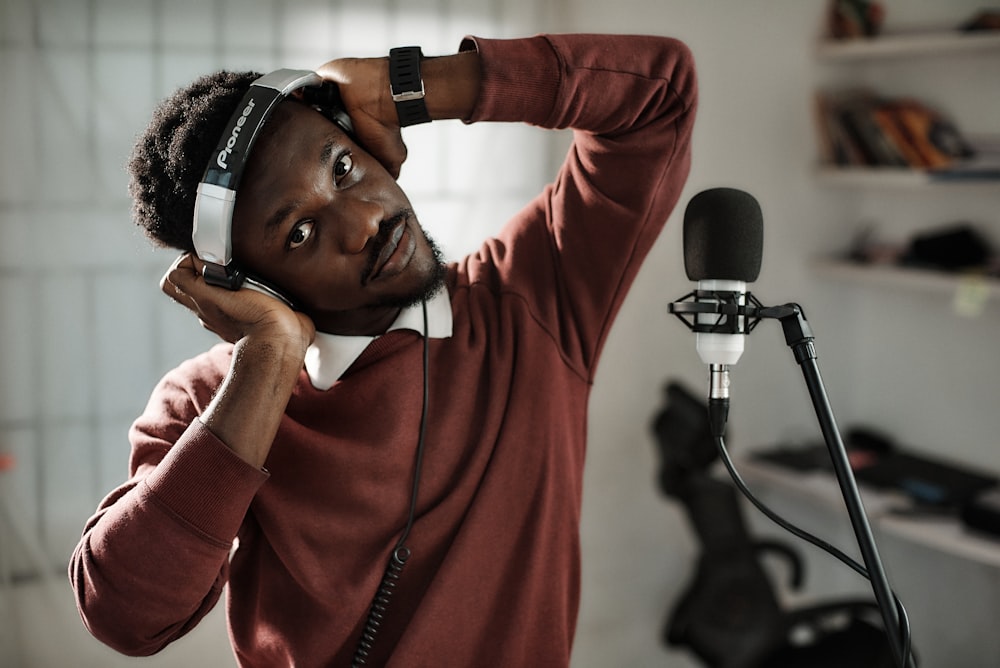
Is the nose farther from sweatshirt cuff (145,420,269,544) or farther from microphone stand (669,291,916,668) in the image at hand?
microphone stand (669,291,916,668)

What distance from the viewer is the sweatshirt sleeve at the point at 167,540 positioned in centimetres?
94

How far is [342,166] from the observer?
42.4 inches

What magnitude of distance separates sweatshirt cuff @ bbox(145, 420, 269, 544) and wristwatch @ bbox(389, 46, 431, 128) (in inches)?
17.1

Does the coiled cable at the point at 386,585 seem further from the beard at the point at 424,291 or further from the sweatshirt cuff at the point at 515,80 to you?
the sweatshirt cuff at the point at 515,80

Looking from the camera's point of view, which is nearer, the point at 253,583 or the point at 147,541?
the point at 147,541

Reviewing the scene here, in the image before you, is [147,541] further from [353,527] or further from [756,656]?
[756,656]

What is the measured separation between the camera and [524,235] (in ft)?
4.17

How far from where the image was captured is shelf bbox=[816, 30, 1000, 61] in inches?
101

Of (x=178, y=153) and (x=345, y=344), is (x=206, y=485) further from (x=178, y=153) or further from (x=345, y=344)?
(x=178, y=153)

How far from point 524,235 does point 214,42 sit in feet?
4.25

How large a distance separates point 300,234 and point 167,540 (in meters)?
0.38

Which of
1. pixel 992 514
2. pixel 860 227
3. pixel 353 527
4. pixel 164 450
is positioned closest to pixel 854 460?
pixel 992 514

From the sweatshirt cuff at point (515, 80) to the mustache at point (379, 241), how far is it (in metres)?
0.15

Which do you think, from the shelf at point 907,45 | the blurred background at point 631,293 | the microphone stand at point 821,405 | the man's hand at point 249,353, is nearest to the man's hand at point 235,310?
the man's hand at point 249,353
